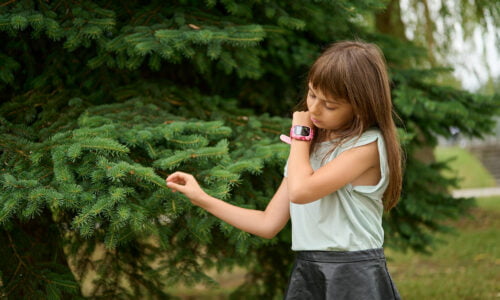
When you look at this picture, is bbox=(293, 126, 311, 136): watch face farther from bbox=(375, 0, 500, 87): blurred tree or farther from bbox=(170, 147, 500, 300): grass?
bbox=(375, 0, 500, 87): blurred tree

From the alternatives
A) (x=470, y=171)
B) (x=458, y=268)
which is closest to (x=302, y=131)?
(x=458, y=268)

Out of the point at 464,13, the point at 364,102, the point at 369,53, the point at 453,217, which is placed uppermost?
the point at 369,53

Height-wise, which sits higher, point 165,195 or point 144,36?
point 144,36

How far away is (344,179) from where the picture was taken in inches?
67.9

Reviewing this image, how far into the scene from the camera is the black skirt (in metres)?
1.73

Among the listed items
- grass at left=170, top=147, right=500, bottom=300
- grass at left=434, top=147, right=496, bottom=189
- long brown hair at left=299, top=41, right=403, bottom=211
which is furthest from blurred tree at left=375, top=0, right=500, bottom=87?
grass at left=434, top=147, right=496, bottom=189

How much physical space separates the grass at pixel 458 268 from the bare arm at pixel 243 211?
6.86ft

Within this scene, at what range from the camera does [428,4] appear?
714 cm

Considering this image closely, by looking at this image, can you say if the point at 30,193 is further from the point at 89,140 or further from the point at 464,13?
the point at 464,13

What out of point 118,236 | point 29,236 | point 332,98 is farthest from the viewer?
point 29,236

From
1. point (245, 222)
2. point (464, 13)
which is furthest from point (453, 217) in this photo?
point (464, 13)

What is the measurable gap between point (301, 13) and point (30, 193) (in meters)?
2.06

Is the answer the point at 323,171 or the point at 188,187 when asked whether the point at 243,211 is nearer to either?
the point at 188,187

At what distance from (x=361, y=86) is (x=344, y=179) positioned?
0.33 meters
